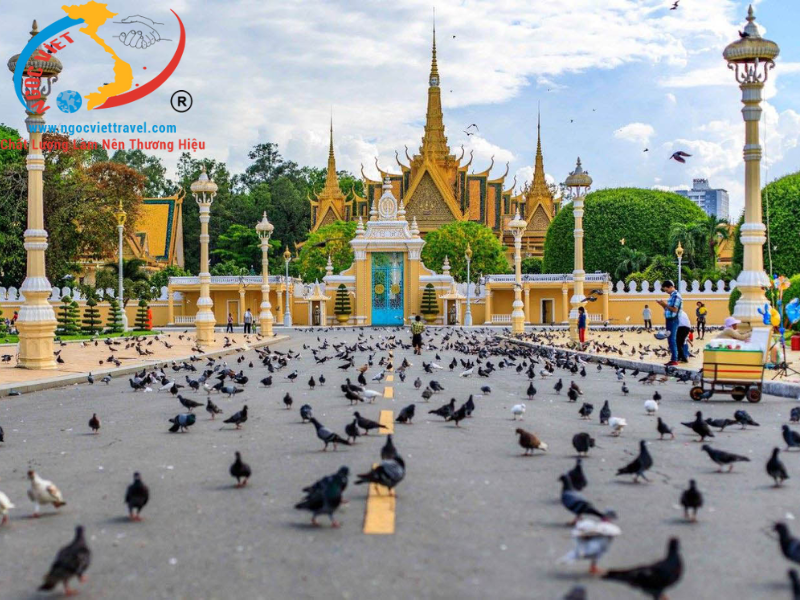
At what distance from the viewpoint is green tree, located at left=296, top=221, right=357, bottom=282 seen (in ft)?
208

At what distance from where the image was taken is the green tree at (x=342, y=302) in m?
53.1

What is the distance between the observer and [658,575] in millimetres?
3967

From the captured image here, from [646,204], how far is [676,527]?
176 ft

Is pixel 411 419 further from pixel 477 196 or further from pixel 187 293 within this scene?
pixel 477 196

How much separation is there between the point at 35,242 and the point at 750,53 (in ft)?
44.4

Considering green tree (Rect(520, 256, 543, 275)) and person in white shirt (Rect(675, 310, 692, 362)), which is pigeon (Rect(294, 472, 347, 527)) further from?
green tree (Rect(520, 256, 543, 275))

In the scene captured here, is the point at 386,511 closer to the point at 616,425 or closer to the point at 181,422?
the point at 616,425

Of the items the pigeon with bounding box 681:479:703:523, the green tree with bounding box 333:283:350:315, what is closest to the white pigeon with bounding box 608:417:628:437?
the pigeon with bounding box 681:479:703:523

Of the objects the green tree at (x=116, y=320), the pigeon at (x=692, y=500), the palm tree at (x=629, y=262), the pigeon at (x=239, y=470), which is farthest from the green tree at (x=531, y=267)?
the pigeon at (x=692, y=500)

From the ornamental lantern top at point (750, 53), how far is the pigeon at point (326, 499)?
45.1 ft

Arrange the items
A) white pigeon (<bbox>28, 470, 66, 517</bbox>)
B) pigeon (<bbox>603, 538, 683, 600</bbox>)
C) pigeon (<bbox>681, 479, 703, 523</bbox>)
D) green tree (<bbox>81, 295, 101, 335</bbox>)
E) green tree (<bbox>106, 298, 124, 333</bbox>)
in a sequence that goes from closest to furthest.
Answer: pigeon (<bbox>603, 538, 683, 600</bbox>) → pigeon (<bbox>681, 479, 703, 523</bbox>) → white pigeon (<bbox>28, 470, 66, 517</bbox>) → green tree (<bbox>81, 295, 101, 335</bbox>) → green tree (<bbox>106, 298, 124, 333</bbox>)

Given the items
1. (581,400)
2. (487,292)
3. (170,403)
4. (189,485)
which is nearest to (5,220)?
(487,292)

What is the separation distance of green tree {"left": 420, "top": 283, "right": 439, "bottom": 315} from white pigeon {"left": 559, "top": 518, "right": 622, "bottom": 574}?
1883 inches

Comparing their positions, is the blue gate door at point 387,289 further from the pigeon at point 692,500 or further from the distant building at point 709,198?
the distant building at point 709,198
